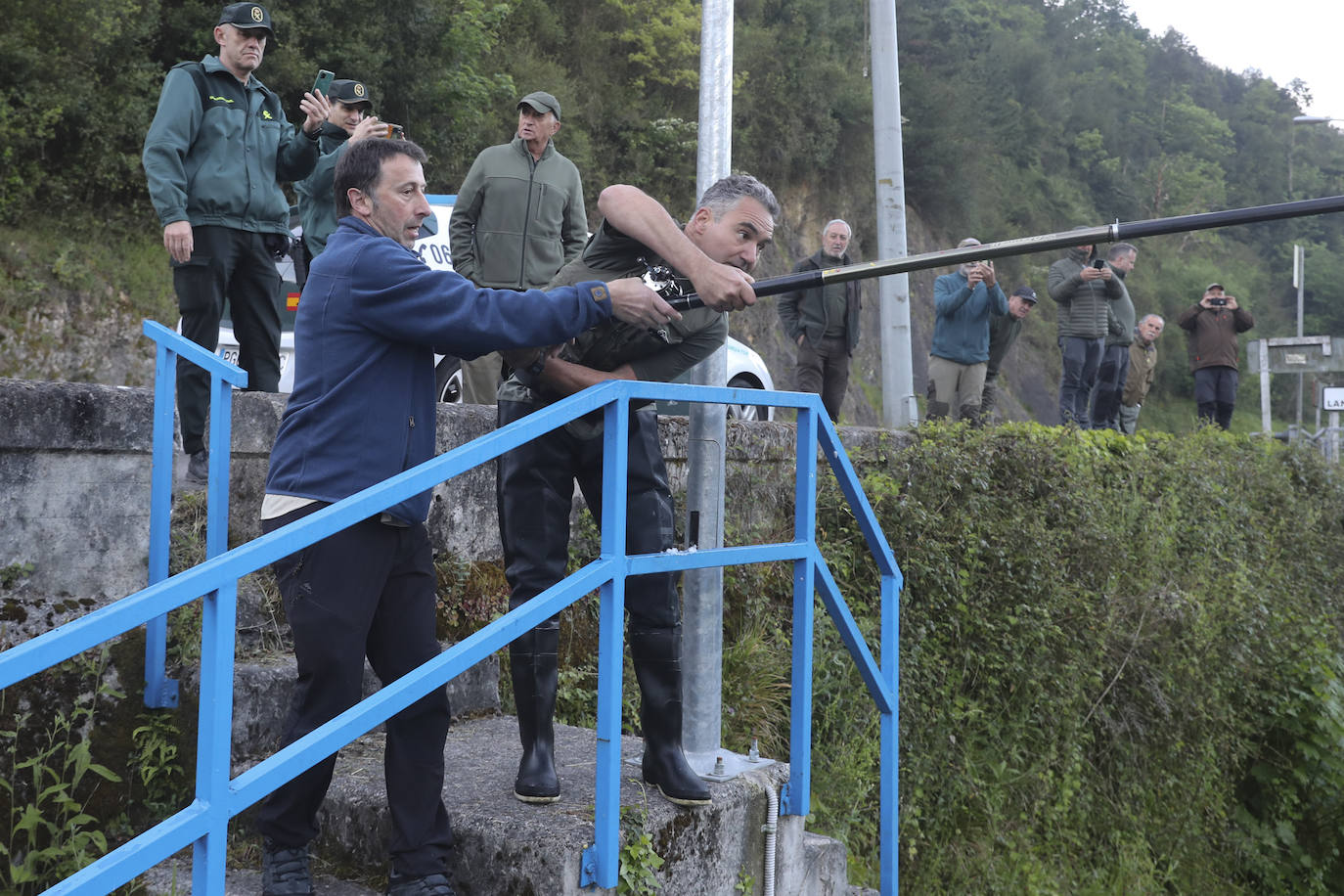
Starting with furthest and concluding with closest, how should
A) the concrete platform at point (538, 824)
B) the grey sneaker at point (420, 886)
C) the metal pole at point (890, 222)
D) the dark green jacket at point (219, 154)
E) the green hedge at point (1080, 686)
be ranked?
the metal pole at point (890, 222)
the green hedge at point (1080, 686)
the dark green jacket at point (219, 154)
the concrete platform at point (538, 824)
the grey sneaker at point (420, 886)

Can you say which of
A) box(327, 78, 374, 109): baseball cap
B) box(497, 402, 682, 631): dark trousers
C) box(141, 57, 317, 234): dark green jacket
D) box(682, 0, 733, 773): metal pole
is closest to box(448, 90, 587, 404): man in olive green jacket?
box(327, 78, 374, 109): baseball cap

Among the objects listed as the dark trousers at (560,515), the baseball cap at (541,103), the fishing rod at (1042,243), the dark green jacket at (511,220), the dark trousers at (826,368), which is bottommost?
the dark trousers at (560,515)

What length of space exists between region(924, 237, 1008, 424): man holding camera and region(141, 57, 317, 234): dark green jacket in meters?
5.96

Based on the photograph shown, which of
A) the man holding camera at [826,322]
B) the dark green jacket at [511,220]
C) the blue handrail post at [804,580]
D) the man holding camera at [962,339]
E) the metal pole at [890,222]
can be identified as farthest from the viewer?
the metal pole at [890,222]

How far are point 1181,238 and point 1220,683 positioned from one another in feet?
170

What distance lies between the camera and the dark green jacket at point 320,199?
5793 mm

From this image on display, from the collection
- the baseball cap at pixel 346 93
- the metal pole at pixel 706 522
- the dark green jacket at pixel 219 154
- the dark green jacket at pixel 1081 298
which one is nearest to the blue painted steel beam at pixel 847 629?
the metal pole at pixel 706 522

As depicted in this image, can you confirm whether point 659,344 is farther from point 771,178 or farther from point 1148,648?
point 771,178

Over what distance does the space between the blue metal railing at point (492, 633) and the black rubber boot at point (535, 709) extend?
1.01 feet

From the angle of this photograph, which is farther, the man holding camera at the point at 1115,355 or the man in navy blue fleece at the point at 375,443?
the man holding camera at the point at 1115,355

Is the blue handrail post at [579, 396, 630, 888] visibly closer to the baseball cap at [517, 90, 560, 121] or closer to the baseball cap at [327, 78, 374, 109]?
the baseball cap at [327, 78, 374, 109]

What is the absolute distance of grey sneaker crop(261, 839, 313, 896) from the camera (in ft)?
9.46

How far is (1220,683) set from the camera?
865 cm

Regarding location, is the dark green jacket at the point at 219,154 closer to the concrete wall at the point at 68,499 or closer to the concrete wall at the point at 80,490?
the concrete wall at the point at 80,490
